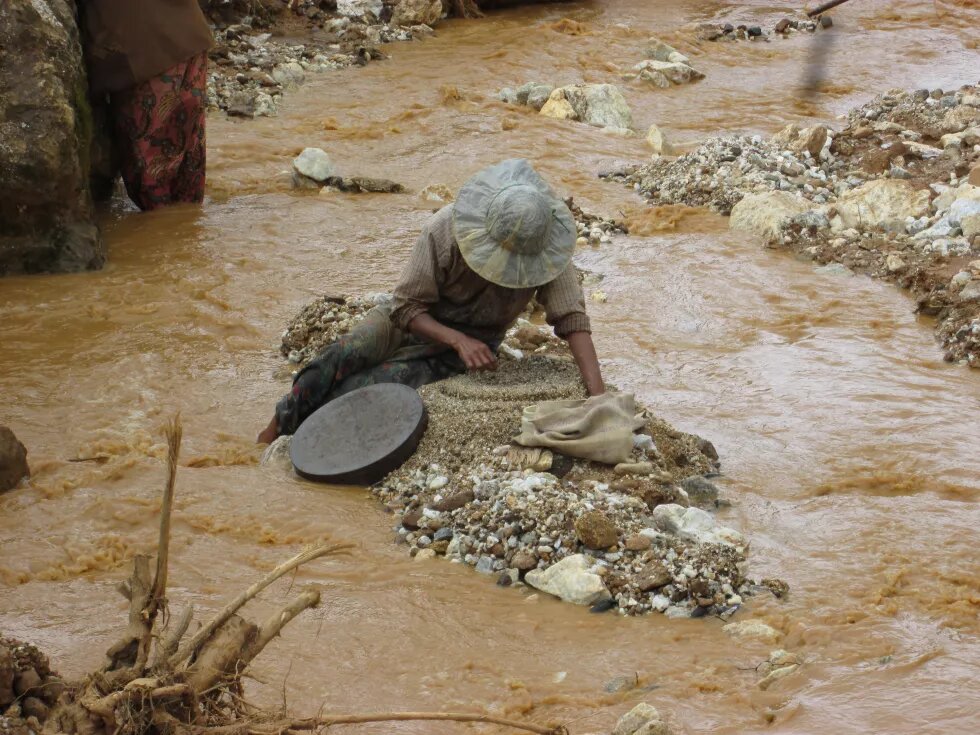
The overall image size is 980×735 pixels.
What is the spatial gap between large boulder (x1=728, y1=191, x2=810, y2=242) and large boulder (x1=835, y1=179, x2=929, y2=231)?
29cm

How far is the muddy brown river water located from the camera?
10.8 feet

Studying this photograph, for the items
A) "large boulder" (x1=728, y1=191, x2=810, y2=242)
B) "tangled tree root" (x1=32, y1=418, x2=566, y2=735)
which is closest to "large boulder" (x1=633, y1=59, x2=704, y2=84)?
"large boulder" (x1=728, y1=191, x2=810, y2=242)

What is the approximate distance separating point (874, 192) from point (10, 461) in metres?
5.88

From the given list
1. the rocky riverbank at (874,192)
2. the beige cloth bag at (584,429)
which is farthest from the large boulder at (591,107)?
the beige cloth bag at (584,429)

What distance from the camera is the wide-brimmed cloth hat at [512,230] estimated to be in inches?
171

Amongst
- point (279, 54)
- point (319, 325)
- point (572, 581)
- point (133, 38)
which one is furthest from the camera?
point (279, 54)

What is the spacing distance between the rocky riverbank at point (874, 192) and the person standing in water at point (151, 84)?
128 inches

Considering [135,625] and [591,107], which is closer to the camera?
[135,625]

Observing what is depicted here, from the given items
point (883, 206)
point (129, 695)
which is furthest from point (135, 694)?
point (883, 206)

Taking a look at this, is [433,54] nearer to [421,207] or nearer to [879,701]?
[421,207]

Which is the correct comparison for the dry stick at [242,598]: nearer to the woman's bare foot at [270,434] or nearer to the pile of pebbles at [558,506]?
the pile of pebbles at [558,506]

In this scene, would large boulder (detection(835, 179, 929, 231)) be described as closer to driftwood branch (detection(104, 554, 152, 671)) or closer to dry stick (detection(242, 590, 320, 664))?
dry stick (detection(242, 590, 320, 664))

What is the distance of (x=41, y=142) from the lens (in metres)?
6.49

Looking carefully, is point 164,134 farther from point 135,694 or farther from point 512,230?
point 135,694
